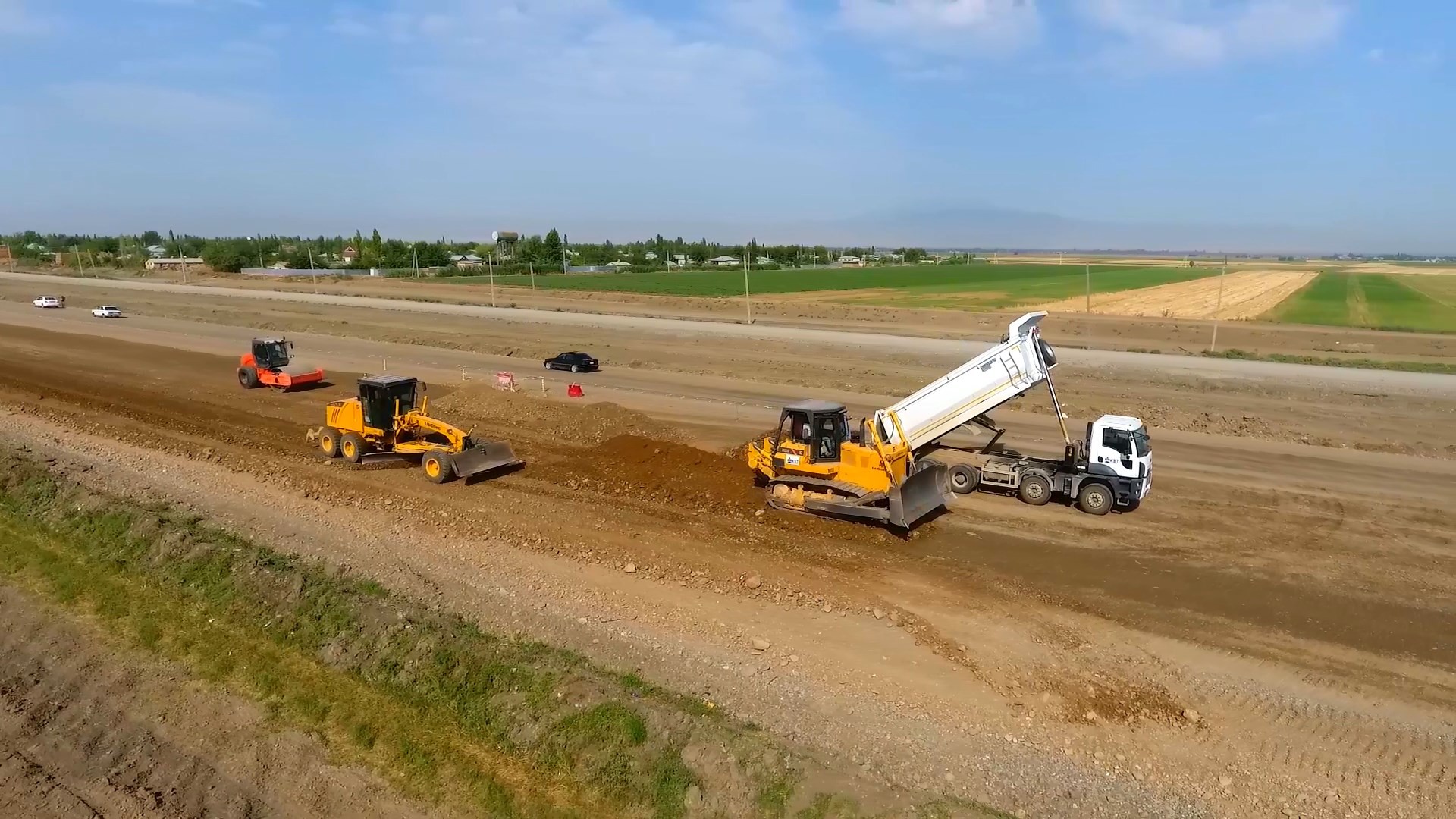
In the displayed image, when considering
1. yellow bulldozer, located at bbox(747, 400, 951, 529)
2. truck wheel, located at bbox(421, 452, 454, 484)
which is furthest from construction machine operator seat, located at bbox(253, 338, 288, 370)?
yellow bulldozer, located at bbox(747, 400, 951, 529)

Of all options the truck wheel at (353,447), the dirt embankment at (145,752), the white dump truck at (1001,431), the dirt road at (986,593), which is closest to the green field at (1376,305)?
the dirt road at (986,593)

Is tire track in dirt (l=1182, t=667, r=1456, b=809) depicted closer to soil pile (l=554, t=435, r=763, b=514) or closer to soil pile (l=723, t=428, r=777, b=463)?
soil pile (l=554, t=435, r=763, b=514)

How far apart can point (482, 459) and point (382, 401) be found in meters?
3.21

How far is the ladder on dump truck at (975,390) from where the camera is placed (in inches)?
679

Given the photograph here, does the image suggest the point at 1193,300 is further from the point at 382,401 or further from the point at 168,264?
the point at 168,264

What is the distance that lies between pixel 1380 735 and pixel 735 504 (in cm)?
1197

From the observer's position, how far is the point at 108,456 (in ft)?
69.7

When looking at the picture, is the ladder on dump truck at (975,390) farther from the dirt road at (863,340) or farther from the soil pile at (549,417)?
the dirt road at (863,340)

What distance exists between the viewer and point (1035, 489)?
1923cm

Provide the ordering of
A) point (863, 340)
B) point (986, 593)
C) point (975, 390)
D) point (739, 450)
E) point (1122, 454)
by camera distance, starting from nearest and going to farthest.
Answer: point (986, 593) < point (975, 390) < point (1122, 454) < point (739, 450) < point (863, 340)

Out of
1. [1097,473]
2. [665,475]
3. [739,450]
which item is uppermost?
[1097,473]

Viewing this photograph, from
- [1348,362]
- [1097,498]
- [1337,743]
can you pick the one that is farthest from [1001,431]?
[1348,362]

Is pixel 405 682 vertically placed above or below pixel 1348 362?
below

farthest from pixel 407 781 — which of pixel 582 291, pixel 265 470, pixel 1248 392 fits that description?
pixel 582 291
